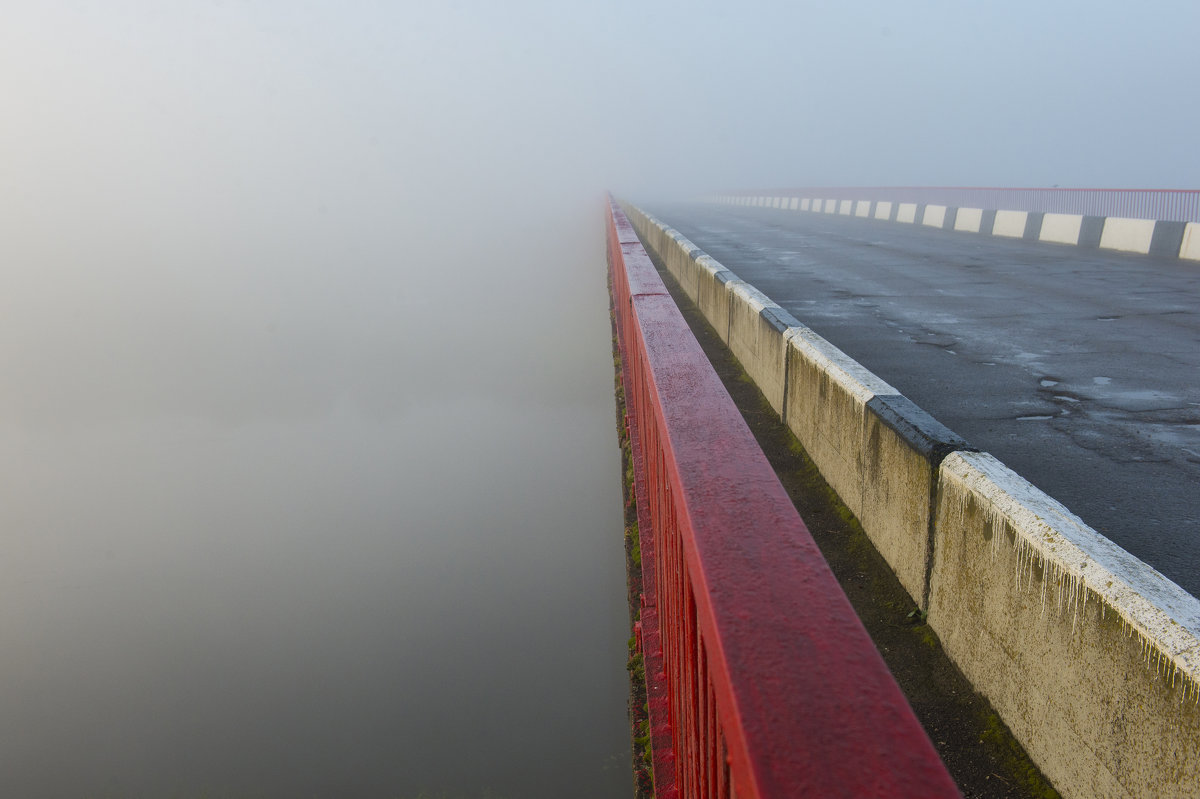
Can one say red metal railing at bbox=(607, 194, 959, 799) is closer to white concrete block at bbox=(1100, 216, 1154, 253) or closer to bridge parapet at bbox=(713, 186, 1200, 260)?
bridge parapet at bbox=(713, 186, 1200, 260)

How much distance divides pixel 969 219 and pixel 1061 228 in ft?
15.3

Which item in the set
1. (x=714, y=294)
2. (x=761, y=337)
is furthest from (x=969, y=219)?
(x=761, y=337)

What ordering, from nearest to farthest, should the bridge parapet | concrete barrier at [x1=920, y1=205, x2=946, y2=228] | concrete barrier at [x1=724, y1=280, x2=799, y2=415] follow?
1. concrete barrier at [x1=724, y1=280, x2=799, y2=415]
2. the bridge parapet
3. concrete barrier at [x1=920, y1=205, x2=946, y2=228]

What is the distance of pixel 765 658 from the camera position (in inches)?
39.6

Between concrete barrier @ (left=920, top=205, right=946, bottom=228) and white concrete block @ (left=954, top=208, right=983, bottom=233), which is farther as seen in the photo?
concrete barrier @ (left=920, top=205, right=946, bottom=228)

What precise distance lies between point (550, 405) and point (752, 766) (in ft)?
77.2


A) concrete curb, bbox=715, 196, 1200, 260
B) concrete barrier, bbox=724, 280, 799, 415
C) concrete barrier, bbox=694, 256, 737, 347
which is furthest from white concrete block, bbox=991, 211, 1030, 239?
concrete barrier, bbox=724, 280, 799, 415

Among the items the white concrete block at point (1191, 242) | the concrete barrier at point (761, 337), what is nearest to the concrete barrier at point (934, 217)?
the white concrete block at point (1191, 242)

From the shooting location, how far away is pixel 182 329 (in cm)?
3750

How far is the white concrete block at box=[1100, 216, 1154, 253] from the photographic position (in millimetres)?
12891

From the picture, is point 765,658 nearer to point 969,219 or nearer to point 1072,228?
point 1072,228

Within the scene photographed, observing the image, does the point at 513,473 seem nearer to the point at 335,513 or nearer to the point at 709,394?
the point at 335,513

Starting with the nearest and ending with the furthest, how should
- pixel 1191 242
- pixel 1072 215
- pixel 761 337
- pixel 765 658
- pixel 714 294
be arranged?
pixel 765 658, pixel 761 337, pixel 714 294, pixel 1191 242, pixel 1072 215

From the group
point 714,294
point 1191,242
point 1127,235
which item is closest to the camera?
point 714,294
